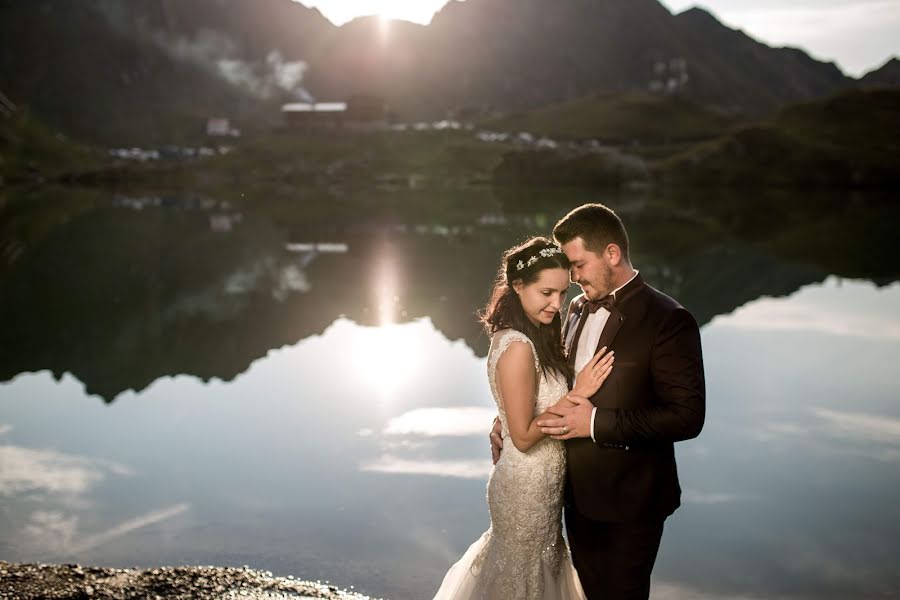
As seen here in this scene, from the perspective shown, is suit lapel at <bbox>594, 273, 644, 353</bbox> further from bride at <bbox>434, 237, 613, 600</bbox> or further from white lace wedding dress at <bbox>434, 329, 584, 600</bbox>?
white lace wedding dress at <bbox>434, 329, 584, 600</bbox>

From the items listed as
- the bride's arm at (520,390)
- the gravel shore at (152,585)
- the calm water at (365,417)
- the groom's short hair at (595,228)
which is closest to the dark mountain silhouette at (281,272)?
the calm water at (365,417)

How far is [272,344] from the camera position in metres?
29.5

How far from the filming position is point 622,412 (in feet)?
24.8

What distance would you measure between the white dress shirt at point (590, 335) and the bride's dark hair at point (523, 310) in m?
0.17

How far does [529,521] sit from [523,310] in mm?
2167

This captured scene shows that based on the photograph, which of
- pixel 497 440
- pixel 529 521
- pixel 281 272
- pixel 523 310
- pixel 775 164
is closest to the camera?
pixel 523 310

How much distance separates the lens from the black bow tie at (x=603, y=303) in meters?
7.91

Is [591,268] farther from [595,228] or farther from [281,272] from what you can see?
[281,272]

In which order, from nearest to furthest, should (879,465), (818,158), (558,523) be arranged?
1. (558,523)
2. (879,465)
3. (818,158)

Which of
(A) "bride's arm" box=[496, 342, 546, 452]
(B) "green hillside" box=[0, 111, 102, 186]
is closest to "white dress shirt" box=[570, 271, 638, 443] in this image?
(A) "bride's arm" box=[496, 342, 546, 452]

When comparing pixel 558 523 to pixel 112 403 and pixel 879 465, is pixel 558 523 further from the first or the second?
pixel 112 403

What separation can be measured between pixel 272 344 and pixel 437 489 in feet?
50.5

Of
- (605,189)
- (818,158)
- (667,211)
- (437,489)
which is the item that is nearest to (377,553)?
(437,489)

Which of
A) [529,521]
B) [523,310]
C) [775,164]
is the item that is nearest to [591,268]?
[523,310]
